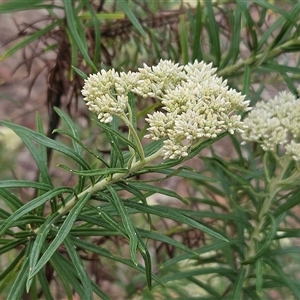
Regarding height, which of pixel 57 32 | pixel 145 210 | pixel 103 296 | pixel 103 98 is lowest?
pixel 103 296

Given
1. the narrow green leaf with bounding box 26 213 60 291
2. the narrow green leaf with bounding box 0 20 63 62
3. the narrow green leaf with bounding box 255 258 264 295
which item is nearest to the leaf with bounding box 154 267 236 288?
the narrow green leaf with bounding box 255 258 264 295

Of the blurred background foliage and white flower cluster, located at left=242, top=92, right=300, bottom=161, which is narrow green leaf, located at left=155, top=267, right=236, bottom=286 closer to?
the blurred background foliage

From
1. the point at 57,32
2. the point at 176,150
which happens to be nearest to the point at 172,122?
the point at 176,150

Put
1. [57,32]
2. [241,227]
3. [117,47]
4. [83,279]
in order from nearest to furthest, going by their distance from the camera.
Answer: [83,279], [241,227], [57,32], [117,47]

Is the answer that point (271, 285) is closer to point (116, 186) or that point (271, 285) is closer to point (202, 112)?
point (116, 186)

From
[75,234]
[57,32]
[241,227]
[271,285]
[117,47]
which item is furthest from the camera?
[117,47]

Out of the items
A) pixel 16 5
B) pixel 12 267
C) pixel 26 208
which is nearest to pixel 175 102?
pixel 26 208
